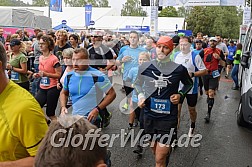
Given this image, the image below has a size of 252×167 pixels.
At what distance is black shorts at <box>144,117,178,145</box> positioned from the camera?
3.85 metres

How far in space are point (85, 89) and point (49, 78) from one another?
185cm

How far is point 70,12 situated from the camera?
4647 centimetres

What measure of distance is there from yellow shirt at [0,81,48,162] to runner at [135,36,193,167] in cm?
211

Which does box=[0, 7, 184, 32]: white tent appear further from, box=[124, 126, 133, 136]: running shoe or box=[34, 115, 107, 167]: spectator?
box=[34, 115, 107, 167]: spectator

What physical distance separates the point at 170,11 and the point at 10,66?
73.6m

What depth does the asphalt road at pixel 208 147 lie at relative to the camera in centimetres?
500

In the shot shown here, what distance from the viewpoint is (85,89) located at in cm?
399

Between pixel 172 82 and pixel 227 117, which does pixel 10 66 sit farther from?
pixel 227 117

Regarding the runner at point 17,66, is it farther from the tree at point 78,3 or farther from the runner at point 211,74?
the tree at point 78,3

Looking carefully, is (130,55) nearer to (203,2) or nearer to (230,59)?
(203,2)

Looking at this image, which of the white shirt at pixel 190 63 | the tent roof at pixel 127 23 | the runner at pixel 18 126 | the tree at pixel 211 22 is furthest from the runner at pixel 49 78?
the tree at pixel 211 22

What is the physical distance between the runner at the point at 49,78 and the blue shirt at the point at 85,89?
1621 mm

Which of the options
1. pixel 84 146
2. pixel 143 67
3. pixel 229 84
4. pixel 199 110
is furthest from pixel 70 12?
pixel 84 146

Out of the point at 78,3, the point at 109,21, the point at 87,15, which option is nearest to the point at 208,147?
the point at 87,15
